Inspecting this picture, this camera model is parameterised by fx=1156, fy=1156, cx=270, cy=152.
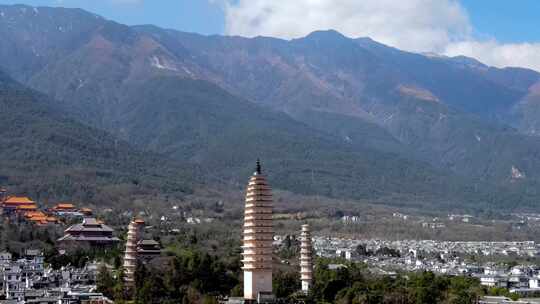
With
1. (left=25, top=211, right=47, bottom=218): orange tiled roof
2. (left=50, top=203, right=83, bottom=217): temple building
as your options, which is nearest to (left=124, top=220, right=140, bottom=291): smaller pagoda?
(left=25, top=211, right=47, bottom=218): orange tiled roof

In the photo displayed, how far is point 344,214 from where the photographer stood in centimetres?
13925

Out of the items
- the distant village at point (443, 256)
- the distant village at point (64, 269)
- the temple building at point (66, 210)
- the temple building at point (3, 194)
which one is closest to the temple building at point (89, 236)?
the distant village at point (64, 269)

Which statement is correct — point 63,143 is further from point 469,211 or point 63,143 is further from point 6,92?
point 469,211

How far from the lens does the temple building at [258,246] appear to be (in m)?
61.6

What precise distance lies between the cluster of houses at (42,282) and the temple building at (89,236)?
6463 millimetres

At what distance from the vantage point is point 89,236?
81.9 m

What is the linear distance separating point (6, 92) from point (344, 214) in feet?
177

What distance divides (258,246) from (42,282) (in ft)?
43.7

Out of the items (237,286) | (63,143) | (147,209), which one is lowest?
(237,286)

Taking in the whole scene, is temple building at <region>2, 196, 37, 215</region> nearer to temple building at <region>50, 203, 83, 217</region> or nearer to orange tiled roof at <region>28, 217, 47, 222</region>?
temple building at <region>50, 203, 83, 217</region>

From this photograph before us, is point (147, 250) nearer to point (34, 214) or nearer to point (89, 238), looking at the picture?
point (89, 238)

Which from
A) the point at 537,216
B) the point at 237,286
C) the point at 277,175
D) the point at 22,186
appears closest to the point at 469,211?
the point at 537,216

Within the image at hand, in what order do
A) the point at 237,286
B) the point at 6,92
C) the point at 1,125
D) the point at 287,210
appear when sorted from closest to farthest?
1. the point at 237,286
2. the point at 287,210
3. the point at 1,125
4. the point at 6,92

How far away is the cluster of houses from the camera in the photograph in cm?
6009
